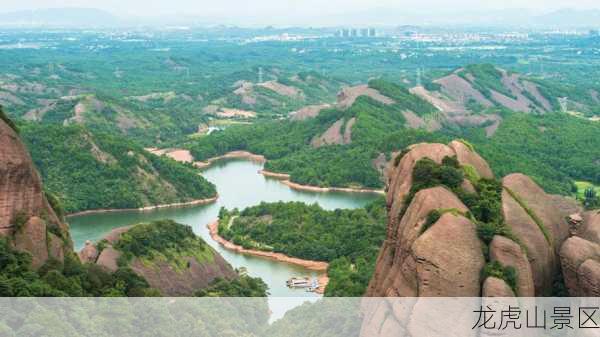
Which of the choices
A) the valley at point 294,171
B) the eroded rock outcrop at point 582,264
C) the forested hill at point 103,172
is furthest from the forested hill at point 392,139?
the eroded rock outcrop at point 582,264

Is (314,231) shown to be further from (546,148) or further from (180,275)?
(546,148)

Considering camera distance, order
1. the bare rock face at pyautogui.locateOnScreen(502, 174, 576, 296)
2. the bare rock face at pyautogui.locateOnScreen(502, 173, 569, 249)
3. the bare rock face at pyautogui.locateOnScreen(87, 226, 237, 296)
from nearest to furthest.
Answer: the bare rock face at pyautogui.locateOnScreen(502, 174, 576, 296), the bare rock face at pyautogui.locateOnScreen(502, 173, 569, 249), the bare rock face at pyautogui.locateOnScreen(87, 226, 237, 296)

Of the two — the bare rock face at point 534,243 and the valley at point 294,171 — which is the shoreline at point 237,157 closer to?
the valley at point 294,171

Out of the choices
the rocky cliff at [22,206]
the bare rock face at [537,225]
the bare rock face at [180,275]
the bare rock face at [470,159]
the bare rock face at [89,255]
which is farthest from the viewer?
the bare rock face at [180,275]

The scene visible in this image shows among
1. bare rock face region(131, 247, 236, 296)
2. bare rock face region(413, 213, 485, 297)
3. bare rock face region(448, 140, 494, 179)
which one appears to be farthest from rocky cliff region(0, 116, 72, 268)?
bare rock face region(413, 213, 485, 297)

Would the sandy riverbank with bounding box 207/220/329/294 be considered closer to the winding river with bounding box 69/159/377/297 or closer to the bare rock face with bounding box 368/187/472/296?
the winding river with bounding box 69/159/377/297

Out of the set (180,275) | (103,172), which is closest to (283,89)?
(103,172)
